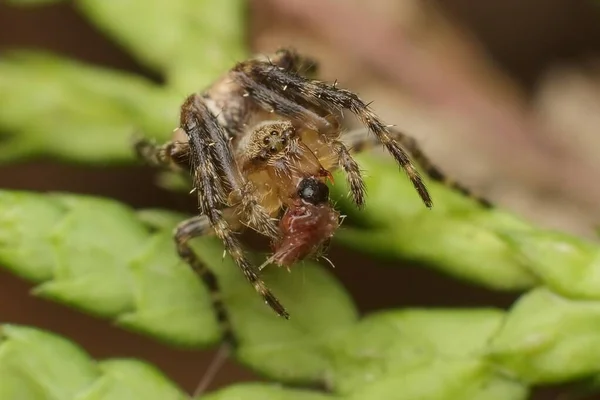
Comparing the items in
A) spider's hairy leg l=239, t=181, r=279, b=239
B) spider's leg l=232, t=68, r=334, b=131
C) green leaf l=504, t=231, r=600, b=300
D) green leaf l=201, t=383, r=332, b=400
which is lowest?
green leaf l=201, t=383, r=332, b=400

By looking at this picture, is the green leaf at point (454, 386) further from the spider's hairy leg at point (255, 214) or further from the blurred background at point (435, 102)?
the blurred background at point (435, 102)

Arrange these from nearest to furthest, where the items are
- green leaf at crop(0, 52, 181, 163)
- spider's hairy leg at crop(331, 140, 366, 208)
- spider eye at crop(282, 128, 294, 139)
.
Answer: spider's hairy leg at crop(331, 140, 366, 208) < spider eye at crop(282, 128, 294, 139) < green leaf at crop(0, 52, 181, 163)

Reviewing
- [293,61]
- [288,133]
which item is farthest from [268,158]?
[293,61]

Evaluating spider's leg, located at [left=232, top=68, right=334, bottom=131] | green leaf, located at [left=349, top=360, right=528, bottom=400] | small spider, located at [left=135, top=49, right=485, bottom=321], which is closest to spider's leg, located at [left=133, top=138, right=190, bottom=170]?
small spider, located at [left=135, top=49, right=485, bottom=321]

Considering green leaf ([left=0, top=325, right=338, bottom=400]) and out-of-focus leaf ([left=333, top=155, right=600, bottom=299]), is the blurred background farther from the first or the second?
green leaf ([left=0, top=325, right=338, bottom=400])

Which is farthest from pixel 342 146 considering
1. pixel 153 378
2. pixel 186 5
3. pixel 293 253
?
pixel 186 5

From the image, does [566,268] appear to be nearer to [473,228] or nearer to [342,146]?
[473,228]

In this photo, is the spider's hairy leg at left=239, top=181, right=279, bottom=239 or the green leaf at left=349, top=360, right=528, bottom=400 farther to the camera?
the green leaf at left=349, top=360, right=528, bottom=400
